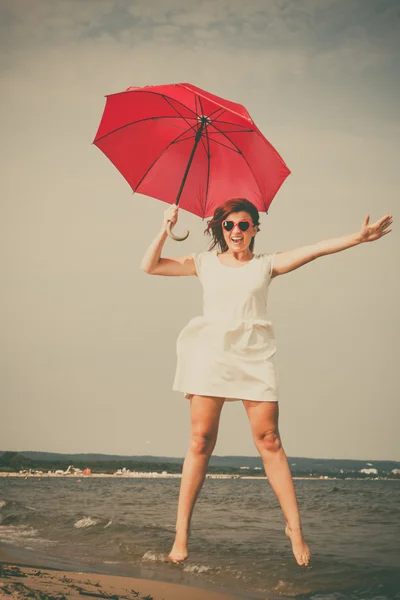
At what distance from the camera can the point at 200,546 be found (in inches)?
258

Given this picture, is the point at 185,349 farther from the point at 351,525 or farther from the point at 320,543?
the point at 351,525

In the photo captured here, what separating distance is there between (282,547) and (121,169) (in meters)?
4.26

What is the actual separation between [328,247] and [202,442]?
1.33m

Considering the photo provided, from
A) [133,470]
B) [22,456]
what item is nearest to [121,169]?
[22,456]

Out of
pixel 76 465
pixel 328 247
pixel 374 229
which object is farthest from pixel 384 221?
pixel 76 465

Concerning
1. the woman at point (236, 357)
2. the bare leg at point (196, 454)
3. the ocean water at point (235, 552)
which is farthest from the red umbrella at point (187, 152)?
the ocean water at point (235, 552)

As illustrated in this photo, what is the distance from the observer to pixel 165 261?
3752 mm

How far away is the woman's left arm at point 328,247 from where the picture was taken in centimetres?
339

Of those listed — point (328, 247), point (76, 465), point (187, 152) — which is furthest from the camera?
point (76, 465)

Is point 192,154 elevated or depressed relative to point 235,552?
elevated

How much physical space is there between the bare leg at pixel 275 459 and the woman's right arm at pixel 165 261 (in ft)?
2.90

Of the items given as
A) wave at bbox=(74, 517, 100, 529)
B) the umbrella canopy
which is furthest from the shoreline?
wave at bbox=(74, 517, 100, 529)

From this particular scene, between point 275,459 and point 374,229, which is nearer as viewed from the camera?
point 374,229

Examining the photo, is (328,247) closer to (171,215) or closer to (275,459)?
(171,215)
